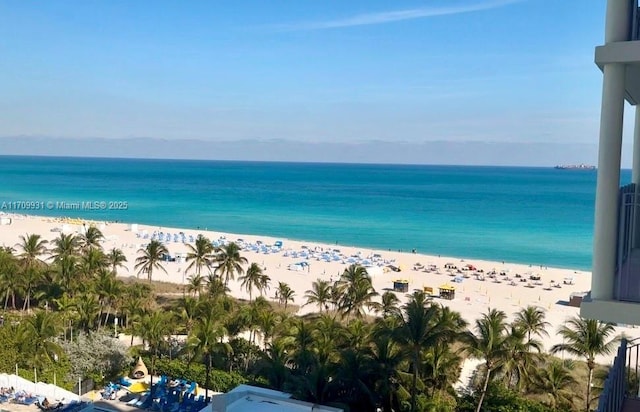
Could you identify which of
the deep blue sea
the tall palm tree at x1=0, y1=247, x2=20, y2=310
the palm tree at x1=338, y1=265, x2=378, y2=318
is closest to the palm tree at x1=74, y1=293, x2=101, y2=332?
the tall palm tree at x1=0, y1=247, x2=20, y2=310

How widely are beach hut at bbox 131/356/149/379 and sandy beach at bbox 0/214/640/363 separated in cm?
1221

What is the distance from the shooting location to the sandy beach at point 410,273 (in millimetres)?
37750

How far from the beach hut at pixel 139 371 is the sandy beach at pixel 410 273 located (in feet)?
40.0

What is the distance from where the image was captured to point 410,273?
4769cm

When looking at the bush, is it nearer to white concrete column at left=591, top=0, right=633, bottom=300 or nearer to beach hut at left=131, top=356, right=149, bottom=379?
beach hut at left=131, top=356, right=149, bottom=379

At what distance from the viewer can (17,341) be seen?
21.4 metres

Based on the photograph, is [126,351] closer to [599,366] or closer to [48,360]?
[48,360]

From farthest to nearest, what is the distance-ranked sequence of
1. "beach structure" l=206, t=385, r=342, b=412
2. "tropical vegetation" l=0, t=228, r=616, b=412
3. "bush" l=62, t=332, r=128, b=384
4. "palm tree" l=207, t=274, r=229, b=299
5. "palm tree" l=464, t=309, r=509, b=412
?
"palm tree" l=207, t=274, r=229, b=299, "bush" l=62, t=332, r=128, b=384, "palm tree" l=464, t=309, r=509, b=412, "tropical vegetation" l=0, t=228, r=616, b=412, "beach structure" l=206, t=385, r=342, b=412

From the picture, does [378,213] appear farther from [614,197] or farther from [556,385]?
[614,197]

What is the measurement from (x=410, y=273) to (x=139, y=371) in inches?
1134

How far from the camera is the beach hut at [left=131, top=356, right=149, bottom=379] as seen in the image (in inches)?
906

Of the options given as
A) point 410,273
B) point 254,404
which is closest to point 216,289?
point 254,404

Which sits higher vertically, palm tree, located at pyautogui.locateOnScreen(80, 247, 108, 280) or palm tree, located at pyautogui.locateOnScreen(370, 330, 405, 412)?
palm tree, located at pyautogui.locateOnScreen(80, 247, 108, 280)

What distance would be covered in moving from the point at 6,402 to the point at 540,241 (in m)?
A: 63.8
